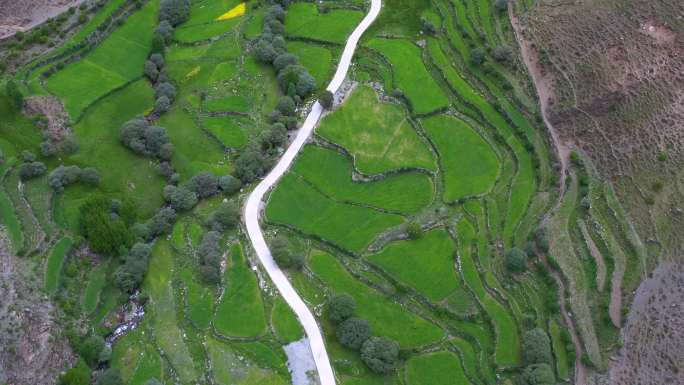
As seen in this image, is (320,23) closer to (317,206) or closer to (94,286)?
(317,206)

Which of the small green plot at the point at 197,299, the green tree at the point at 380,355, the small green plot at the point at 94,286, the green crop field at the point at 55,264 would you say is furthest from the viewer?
the small green plot at the point at 94,286

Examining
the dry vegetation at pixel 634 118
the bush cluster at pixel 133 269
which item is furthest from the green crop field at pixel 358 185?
the dry vegetation at pixel 634 118

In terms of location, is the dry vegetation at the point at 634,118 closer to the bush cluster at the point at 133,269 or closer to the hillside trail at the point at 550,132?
the hillside trail at the point at 550,132

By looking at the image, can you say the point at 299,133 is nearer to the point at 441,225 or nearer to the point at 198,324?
the point at 441,225

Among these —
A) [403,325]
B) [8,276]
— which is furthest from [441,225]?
[8,276]

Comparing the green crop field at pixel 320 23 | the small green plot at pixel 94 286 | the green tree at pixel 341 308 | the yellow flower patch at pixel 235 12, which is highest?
the green crop field at pixel 320 23

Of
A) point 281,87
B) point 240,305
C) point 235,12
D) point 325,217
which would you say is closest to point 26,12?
point 235,12

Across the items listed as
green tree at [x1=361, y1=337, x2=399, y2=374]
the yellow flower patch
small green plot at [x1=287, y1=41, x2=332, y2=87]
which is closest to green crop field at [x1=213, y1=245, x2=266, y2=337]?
green tree at [x1=361, y1=337, x2=399, y2=374]
